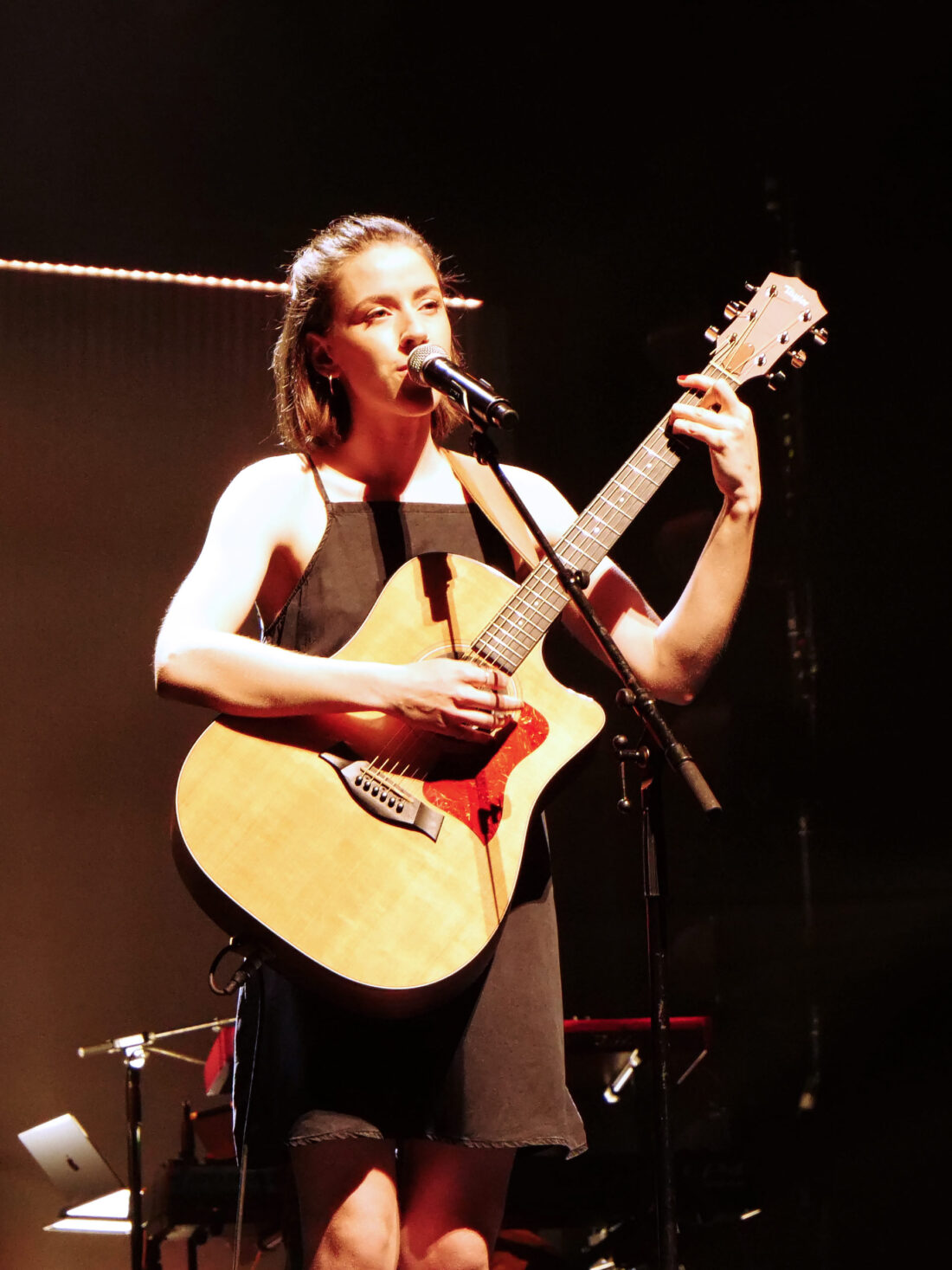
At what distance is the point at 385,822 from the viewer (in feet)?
5.98

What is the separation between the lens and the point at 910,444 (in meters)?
3.66

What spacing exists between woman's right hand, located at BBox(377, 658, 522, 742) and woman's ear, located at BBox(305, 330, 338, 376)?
23.7 inches

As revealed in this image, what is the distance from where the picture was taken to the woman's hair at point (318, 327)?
2139 millimetres

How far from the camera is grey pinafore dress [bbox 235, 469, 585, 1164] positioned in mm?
1734

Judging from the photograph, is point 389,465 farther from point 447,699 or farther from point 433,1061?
point 433,1061

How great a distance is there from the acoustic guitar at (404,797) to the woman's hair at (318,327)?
0.36m

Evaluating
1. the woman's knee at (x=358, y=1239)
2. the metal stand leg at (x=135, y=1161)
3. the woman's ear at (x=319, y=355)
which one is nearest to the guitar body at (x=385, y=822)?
the woman's knee at (x=358, y=1239)

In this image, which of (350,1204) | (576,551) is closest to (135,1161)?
(350,1204)

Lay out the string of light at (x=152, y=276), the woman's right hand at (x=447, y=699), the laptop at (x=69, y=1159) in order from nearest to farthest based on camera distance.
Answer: the woman's right hand at (x=447, y=699)
the laptop at (x=69, y=1159)
the string of light at (x=152, y=276)

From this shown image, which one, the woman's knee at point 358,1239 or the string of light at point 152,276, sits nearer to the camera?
the woman's knee at point 358,1239

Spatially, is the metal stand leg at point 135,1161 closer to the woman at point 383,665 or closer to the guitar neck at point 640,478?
the woman at point 383,665

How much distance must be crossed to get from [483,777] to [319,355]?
0.80 meters

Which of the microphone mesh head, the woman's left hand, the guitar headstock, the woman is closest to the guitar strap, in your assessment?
the woman

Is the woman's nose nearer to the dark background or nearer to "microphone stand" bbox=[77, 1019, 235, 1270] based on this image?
the dark background
